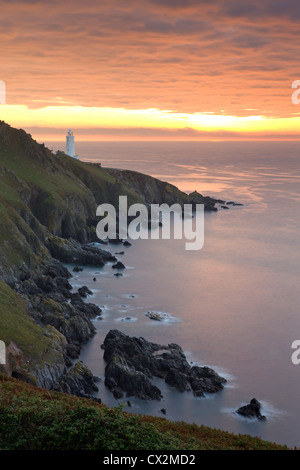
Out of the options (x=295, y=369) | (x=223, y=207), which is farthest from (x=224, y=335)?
(x=223, y=207)

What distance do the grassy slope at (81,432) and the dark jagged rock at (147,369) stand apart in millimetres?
20648

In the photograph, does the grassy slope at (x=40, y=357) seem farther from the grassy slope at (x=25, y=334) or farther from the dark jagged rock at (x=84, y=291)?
the dark jagged rock at (x=84, y=291)

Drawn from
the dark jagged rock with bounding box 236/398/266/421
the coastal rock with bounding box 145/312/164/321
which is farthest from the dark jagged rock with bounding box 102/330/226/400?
the coastal rock with bounding box 145/312/164/321

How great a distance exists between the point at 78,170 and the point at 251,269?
2881 inches

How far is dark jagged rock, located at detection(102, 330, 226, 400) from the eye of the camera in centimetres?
5081

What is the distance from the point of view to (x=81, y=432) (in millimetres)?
24891

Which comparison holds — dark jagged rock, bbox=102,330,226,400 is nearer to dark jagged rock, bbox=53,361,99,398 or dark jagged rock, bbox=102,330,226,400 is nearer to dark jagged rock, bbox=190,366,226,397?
dark jagged rock, bbox=190,366,226,397

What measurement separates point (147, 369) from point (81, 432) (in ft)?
101

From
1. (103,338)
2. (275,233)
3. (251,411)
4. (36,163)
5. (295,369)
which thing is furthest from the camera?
(275,233)

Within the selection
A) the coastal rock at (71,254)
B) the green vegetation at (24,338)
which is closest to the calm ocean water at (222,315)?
the coastal rock at (71,254)

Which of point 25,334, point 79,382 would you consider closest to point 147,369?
point 79,382
